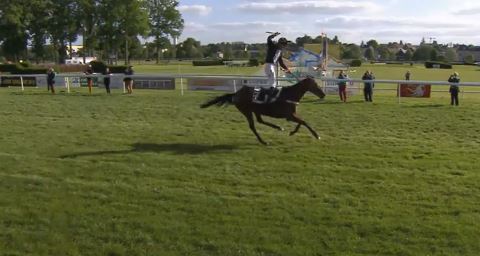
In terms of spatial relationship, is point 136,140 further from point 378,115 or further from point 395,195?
point 378,115

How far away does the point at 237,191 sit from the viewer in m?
7.62

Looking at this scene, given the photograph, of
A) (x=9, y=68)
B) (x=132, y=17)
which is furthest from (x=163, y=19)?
(x=9, y=68)

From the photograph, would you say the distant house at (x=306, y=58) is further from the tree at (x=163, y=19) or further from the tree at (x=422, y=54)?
the tree at (x=422, y=54)

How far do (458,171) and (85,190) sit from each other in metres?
5.57

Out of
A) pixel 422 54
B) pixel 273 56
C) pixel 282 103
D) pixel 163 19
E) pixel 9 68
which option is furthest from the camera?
pixel 422 54

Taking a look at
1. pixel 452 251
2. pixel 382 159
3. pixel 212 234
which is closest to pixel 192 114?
pixel 382 159

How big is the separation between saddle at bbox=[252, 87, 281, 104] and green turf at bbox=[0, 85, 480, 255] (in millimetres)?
844

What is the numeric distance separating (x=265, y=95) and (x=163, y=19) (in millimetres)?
104952

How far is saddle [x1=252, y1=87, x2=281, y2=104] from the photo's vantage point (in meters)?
10.6

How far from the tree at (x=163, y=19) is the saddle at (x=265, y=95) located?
102581 mm

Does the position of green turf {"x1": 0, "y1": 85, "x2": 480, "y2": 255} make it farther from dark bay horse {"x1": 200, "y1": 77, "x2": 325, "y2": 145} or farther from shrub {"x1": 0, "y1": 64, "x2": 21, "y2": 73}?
shrub {"x1": 0, "y1": 64, "x2": 21, "y2": 73}

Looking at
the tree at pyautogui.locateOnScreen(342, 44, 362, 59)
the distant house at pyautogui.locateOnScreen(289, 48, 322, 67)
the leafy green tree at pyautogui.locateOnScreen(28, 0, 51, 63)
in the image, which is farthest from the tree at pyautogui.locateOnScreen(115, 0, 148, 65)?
the distant house at pyautogui.locateOnScreen(289, 48, 322, 67)

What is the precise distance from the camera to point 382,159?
30.3 ft

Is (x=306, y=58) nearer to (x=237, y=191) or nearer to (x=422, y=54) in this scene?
(x=237, y=191)
